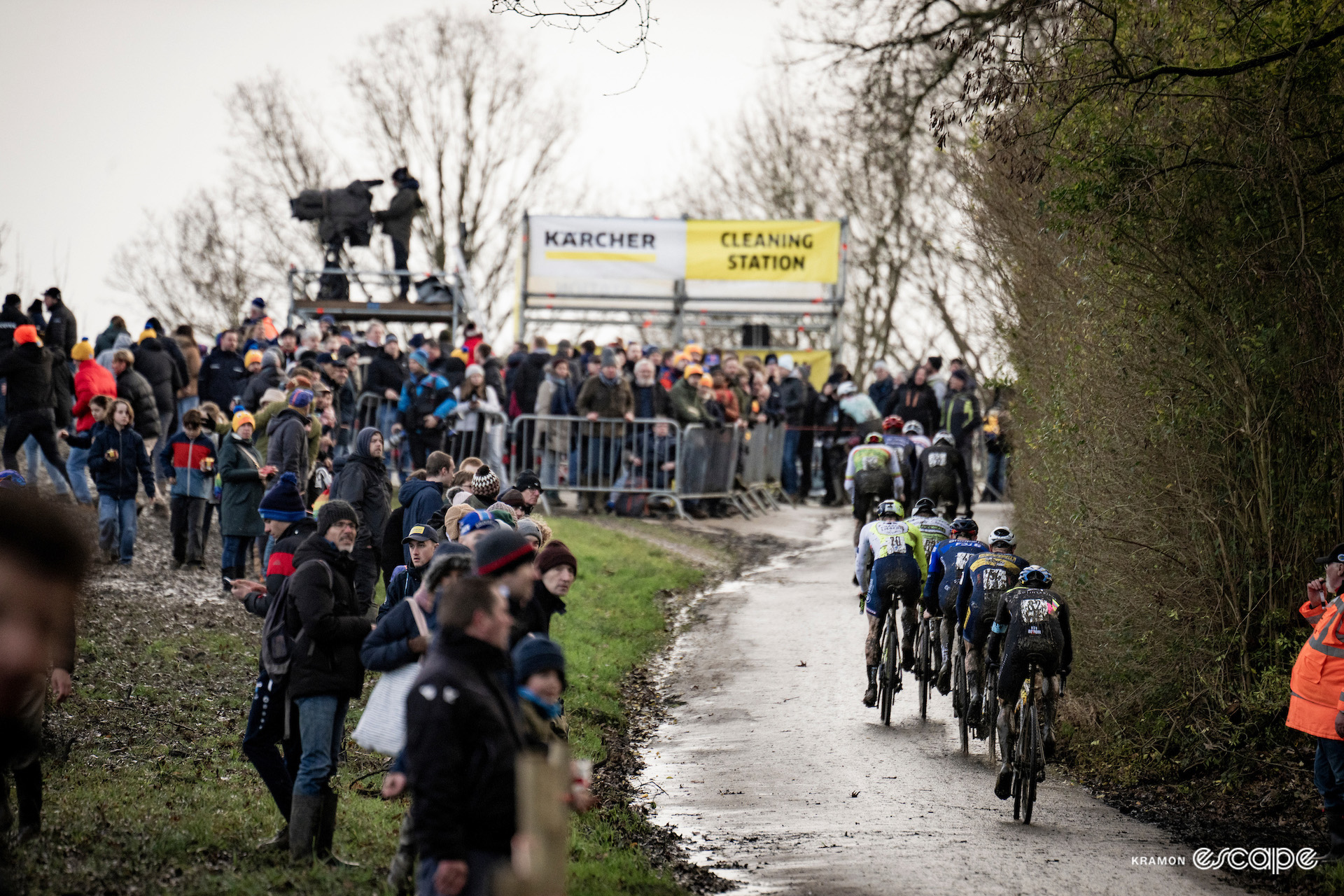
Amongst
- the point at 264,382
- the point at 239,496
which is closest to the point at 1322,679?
the point at 239,496

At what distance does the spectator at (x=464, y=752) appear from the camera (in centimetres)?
469

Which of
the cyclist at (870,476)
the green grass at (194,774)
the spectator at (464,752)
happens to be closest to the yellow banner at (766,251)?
the cyclist at (870,476)

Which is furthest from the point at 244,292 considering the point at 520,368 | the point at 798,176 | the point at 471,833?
the point at 471,833

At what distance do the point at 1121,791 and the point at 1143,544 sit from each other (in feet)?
6.62

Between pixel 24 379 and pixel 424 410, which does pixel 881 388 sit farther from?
pixel 24 379

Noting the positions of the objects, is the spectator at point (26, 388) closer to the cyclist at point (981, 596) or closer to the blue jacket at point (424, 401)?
the blue jacket at point (424, 401)

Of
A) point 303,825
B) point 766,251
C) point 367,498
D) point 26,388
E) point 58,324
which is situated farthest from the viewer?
point 766,251

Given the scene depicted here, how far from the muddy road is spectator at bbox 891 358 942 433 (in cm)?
961

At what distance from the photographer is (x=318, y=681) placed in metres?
7.05

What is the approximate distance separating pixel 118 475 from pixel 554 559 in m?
9.42

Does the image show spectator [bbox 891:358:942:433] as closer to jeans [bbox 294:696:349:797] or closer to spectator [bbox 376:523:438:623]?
spectator [bbox 376:523:438:623]

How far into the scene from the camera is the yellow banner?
28250 mm

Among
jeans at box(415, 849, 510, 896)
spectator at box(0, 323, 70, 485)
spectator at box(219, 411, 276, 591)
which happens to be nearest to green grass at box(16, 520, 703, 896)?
spectator at box(219, 411, 276, 591)

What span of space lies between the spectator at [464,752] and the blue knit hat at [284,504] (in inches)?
152
